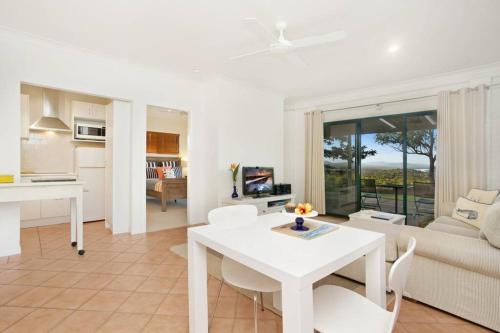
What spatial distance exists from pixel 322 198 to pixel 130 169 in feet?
12.0

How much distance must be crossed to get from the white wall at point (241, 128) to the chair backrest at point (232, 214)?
7.26 ft

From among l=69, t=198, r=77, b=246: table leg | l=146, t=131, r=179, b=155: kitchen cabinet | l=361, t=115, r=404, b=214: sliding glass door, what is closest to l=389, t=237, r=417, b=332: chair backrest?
l=69, t=198, r=77, b=246: table leg

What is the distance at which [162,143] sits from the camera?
7.47 metres

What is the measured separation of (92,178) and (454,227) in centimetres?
541

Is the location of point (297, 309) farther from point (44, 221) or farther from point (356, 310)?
point (44, 221)

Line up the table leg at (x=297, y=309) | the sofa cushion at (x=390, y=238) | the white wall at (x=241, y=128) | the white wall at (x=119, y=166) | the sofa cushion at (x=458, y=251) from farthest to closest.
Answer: the white wall at (x=241, y=128)
the white wall at (x=119, y=166)
the sofa cushion at (x=390, y=238)
the sofa cushion at (x=458, y=251)
the table leg at (x=297, y=309)

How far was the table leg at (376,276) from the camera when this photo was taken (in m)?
1.35

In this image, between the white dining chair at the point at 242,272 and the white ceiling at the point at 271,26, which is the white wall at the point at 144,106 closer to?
the white ceiling at the point at 271,26

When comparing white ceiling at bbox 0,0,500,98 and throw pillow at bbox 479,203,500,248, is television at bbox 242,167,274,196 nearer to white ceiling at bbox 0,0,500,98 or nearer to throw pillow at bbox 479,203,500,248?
white ceiling at bbox 0,0,500,98

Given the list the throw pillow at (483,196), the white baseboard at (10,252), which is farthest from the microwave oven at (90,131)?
the throw pillow at (483,196)

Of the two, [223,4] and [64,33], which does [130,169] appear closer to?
[64,33]

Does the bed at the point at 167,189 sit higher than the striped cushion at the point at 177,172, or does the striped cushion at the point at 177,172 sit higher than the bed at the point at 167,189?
the striped cushion at the point at 177,172

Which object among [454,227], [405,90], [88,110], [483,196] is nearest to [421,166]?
[483,196]

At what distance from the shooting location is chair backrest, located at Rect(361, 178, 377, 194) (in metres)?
4.79
